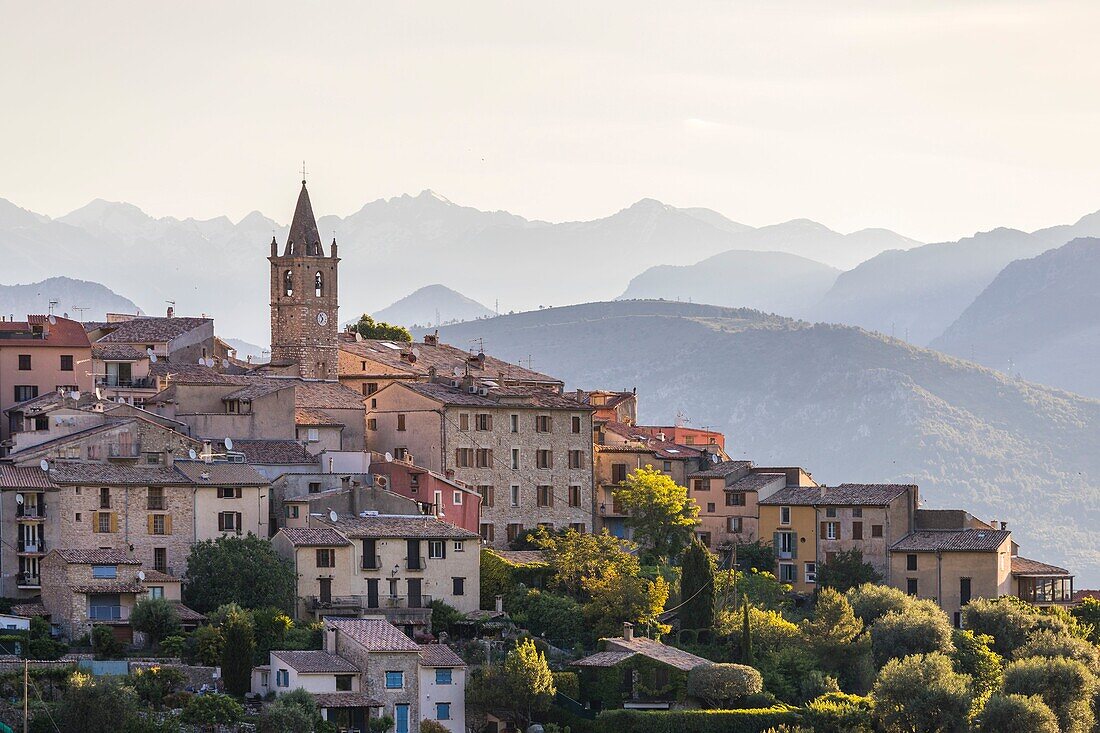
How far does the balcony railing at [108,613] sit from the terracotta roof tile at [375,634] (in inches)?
263

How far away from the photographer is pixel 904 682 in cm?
7456

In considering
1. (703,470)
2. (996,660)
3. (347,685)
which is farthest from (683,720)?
(703,470)

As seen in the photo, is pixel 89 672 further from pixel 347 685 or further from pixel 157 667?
pixel 347 685

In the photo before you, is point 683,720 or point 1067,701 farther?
point 1067,701

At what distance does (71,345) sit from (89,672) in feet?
99.5

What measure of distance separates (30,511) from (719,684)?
24376mm

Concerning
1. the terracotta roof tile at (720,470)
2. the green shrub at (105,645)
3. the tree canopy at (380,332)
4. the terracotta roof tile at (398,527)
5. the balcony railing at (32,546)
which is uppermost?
the tree canopy at (380,332)

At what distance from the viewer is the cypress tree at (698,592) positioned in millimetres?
80375

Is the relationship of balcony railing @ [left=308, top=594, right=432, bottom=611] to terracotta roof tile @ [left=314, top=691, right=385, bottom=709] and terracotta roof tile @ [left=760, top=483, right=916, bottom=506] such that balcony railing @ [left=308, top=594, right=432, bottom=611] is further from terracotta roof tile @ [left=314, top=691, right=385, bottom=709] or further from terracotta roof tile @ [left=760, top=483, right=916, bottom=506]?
terracotta roof tile @ [left=760, top=483, right=916, bottom=506]

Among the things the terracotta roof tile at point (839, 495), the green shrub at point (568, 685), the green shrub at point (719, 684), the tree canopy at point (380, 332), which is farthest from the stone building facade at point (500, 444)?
the tree canopy at point (380, 332)

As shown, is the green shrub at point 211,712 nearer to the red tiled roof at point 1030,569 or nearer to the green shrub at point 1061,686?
the green shrub at point 1061,686

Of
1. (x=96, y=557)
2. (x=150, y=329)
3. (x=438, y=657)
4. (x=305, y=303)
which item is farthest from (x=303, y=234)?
(x=438, y=657)

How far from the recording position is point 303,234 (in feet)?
333

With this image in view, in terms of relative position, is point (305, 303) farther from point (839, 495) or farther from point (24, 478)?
point (24, 478)
